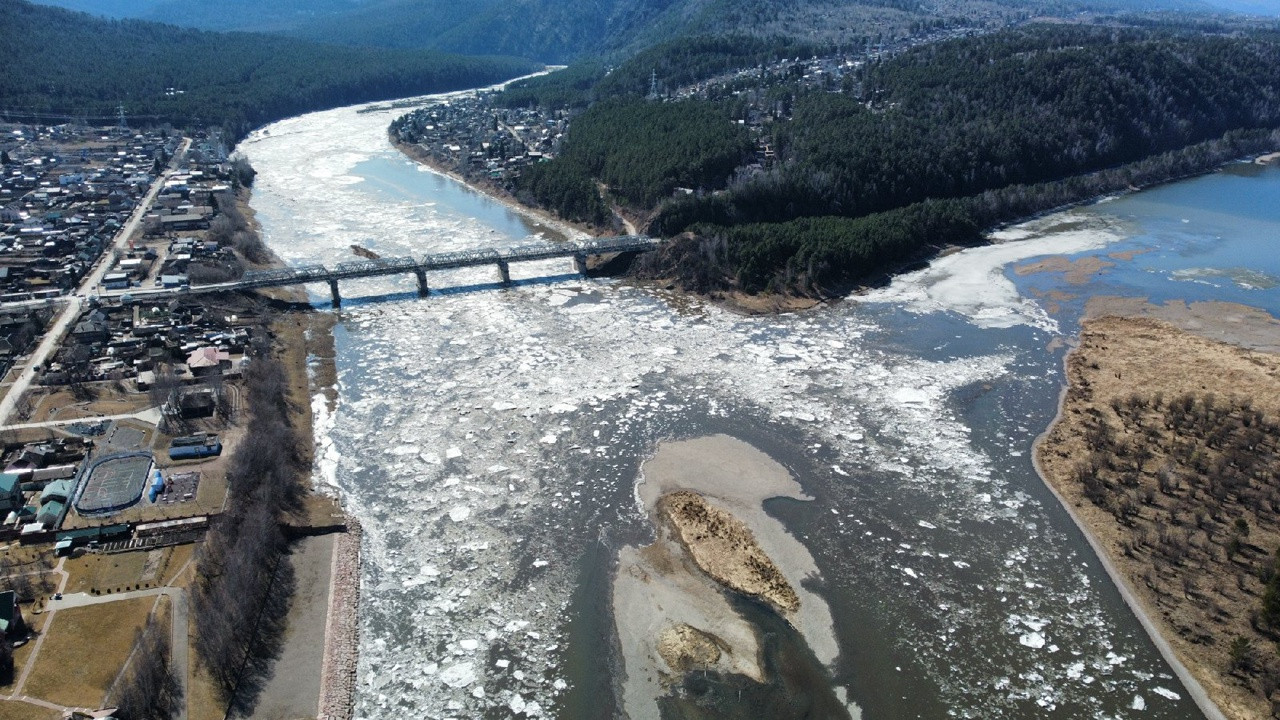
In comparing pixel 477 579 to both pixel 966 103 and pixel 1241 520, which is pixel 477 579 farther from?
pixel 966 103

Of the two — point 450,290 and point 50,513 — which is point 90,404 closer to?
point 50,513

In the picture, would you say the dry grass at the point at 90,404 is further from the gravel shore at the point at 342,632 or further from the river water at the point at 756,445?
the gravel shore at the point at 342,632

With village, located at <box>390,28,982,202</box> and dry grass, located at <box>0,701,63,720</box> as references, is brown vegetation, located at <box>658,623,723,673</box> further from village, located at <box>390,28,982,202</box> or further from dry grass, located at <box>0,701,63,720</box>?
village, located at <box>390,28,982,202</box>

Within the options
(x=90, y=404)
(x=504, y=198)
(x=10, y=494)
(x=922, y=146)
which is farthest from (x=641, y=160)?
(x=10, y=494)

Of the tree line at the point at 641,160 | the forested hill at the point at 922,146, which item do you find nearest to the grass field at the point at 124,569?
the forested hill at the point at 922,146

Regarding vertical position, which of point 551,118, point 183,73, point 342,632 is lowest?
point 342,632

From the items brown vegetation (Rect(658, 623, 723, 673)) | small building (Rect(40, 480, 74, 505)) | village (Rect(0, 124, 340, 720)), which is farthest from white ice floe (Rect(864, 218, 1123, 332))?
small building (Rect(40, 480, 74, 505))
